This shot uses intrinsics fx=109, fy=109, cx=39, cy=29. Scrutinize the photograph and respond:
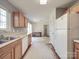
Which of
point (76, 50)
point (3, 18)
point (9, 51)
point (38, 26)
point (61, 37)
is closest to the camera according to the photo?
point (9, 51)

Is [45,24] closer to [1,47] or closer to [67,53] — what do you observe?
[67,53]

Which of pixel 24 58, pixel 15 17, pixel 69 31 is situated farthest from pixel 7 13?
pixel 69 31

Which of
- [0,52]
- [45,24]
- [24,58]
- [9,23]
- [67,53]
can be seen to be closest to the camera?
[0,52]

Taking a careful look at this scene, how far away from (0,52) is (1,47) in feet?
0.30

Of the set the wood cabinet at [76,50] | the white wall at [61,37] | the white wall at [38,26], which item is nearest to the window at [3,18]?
the white wall at [61,37]

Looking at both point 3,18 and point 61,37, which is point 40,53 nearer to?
point 61,37

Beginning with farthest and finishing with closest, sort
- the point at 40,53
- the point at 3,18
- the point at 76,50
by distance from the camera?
the point at 40,53 < the point at 3,18 < the point at 76,50

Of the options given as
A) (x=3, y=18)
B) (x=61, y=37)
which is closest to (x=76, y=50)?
(x=61, y=37)

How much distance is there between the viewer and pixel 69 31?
9.50ft

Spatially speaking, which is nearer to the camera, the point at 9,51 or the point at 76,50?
the point at 9,51

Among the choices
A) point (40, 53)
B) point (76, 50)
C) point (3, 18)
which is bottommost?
point (40, 53)

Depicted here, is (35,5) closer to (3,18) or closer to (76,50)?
(3,18)

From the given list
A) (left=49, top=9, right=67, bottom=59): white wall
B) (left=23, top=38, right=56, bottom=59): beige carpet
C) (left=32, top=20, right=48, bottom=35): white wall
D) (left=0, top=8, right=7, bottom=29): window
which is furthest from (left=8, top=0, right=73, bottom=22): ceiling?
(left=32, top=20, right=48, bottom=35): white wall

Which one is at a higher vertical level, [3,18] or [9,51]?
[3,18]
